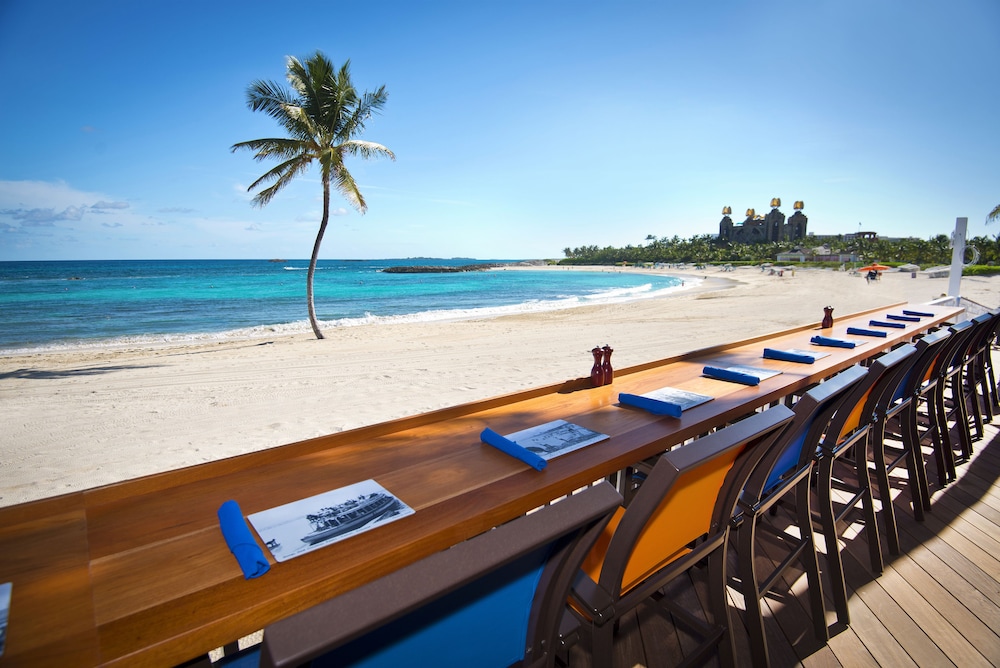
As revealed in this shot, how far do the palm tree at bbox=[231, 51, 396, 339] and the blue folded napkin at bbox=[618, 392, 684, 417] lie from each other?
32.3 feet

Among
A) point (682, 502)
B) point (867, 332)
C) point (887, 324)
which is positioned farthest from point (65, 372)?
point (887, 324)

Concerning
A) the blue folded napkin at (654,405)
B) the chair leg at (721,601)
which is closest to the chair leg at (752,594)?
the chair leg at (721,601)

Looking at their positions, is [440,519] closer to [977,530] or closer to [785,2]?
[977,530]

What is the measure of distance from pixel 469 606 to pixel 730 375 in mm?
1700

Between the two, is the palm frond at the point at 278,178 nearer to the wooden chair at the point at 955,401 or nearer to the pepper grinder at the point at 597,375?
the pepper grinder at the point at 597,375

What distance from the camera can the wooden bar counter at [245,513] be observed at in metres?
0.58

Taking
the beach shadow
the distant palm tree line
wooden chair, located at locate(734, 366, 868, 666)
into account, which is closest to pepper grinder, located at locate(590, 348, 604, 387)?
wooden chair, located at locate(734, 366, 868, 666)

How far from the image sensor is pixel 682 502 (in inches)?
36.4

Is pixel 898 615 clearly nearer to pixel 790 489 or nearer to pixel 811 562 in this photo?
pixel 811 562

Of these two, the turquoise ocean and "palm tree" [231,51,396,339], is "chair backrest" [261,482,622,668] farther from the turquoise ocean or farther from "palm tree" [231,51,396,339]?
the turquoise ocean

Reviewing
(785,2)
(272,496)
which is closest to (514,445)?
(272,496)

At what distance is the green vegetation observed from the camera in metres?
38.7

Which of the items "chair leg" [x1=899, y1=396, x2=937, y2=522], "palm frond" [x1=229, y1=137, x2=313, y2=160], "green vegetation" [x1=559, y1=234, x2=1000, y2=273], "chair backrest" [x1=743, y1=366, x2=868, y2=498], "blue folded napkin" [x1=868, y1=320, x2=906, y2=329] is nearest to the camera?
"chair backrest" [x1=743, y1=366, x2=868, y2=498]

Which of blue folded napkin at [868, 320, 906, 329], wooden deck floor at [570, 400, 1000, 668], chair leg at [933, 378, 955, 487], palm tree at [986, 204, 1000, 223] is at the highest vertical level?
palm tree at [986, 204, 1000, 223]
